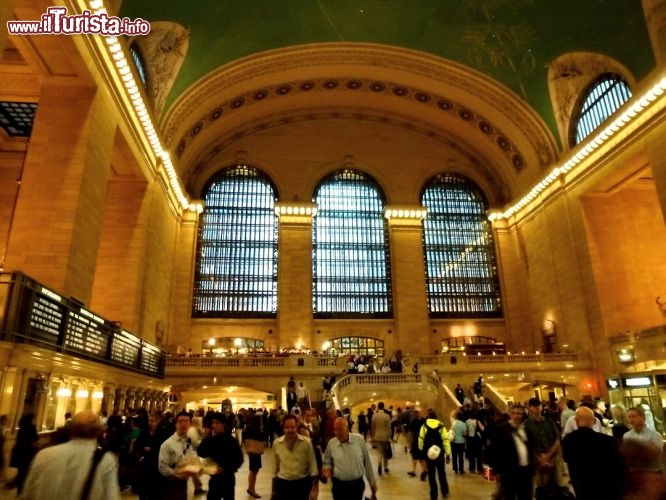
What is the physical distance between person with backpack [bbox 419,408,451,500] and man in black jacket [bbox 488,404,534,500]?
1655 millimetres

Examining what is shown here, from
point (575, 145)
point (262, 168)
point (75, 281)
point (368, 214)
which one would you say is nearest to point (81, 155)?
point (75, 281)

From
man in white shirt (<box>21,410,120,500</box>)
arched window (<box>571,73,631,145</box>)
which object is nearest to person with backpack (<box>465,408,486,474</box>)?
man in white shirt (<box>21,410,120,500</box>)

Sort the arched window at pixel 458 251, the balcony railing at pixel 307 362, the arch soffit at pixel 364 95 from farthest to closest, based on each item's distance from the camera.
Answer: the arched window at pixel 458 251 → the arch soffit at pixel 364 95 → the balcony railing at pixel 307 362

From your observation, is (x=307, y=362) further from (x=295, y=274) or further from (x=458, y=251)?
(x=458, y=251)

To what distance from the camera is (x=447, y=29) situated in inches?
778

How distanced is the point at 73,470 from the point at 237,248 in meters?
23.4

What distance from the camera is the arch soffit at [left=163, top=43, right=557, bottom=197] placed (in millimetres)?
21469

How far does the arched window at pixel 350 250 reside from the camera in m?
25.2

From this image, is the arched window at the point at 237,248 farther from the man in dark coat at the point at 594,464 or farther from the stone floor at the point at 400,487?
the man in dark coat at the point at 594,464

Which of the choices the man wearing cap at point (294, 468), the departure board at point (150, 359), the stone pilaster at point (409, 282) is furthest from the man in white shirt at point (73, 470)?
the stone pilaster at point (409, 282)

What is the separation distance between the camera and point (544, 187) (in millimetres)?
22703

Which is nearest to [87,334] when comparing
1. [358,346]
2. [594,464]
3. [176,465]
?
[176,465]

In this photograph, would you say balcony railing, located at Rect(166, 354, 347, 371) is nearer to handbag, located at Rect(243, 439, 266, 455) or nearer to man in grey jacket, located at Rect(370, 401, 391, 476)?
man in grey jacket, located at Rect(370, 401, 391, 476)

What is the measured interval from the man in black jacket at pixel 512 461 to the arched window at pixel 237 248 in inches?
805
